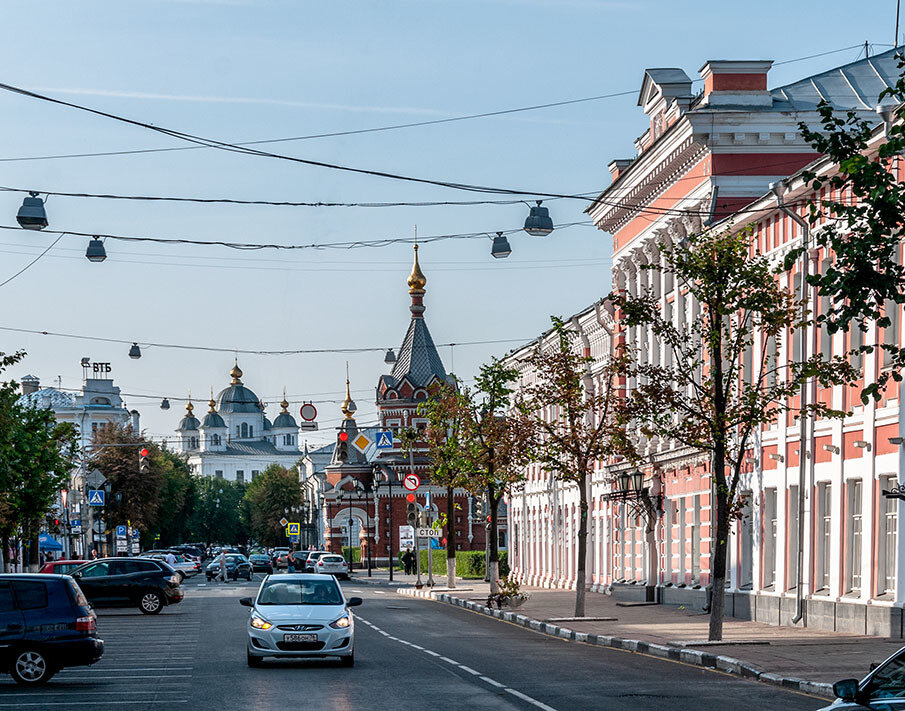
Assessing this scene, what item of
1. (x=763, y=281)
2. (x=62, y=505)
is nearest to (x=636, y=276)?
(x=763, y=281)

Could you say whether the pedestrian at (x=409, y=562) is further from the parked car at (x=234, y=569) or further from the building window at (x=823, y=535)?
the building window at (x=823, y=535)

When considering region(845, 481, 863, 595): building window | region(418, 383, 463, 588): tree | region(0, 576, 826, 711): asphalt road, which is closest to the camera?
region(0, 576, 826, 711): asphalt road

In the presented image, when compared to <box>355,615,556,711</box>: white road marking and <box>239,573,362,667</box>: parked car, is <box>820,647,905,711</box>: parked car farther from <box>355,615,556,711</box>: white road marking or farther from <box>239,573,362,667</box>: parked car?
<box>239,573,362,667</box>: parked car

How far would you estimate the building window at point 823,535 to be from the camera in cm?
3238

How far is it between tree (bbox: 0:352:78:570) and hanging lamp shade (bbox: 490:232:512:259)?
1502 centimetres

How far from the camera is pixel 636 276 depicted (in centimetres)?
4922

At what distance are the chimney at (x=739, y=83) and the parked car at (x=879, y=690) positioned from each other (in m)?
32.2

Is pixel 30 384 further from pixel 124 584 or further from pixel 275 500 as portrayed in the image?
pixel 275 500

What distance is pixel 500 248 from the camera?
32469 mm

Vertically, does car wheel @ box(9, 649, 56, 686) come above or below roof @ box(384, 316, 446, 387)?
below

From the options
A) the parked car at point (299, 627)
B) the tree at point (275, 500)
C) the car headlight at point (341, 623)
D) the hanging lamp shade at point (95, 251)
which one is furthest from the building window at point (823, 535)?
the tree at point (275, 500)

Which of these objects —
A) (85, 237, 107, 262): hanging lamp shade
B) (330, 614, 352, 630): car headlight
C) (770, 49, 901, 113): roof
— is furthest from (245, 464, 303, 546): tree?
(330, 614, 352, 630): car headlight

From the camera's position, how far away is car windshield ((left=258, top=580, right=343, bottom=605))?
2464 centimetres

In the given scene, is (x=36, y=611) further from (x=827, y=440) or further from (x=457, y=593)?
(x=457, y=593)
